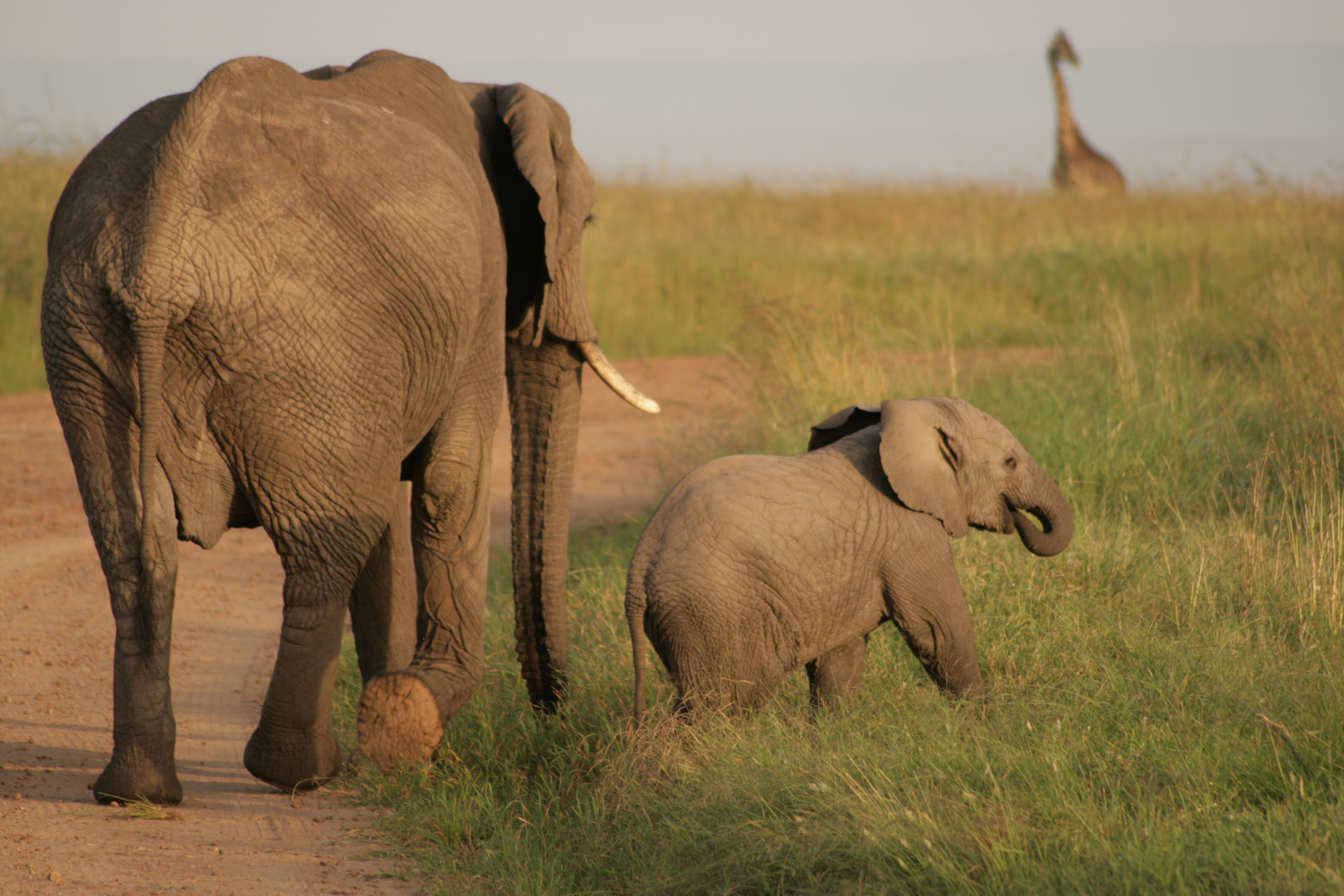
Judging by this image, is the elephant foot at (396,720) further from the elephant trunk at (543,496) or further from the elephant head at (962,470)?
the elephant head at (962,470)

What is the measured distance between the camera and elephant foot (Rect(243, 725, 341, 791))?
12.3ft

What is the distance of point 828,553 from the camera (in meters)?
4.08

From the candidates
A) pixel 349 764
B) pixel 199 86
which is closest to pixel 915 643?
pixel 349 764

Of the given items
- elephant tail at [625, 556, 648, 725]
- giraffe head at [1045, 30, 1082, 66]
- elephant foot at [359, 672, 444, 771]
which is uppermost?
giraffe head at [1045, 30, 1082, 66]

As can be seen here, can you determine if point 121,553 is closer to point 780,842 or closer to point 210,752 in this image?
point 210,752

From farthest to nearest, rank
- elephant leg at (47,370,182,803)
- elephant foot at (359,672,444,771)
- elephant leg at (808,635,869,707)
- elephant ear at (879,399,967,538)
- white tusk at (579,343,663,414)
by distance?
white tusk at (579,343,663,414) < elephant leg at (808,635,869,707) < elephant ear at (879,399,967,538) < elephant foot at (359,672,444,771) < elephant leg at (47,370,182,803)

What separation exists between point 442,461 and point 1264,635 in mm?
2969

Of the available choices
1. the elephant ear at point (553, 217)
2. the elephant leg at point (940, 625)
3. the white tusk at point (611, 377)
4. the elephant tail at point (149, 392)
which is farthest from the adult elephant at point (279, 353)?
the elephant leg at point (940, 625)

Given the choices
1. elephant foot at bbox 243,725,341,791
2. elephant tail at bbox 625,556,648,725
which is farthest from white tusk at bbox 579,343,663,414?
elephant foot at bbox 243,725,341,791

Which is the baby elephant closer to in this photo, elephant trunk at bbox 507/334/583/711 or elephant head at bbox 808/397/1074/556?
elephant head at bbox 808/397/1074/556

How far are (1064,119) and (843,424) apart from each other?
67.8 feet

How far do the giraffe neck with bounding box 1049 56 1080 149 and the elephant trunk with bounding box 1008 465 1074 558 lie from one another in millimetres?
20148

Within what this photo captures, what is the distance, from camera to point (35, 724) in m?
4.95

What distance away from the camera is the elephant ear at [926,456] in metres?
4.18
